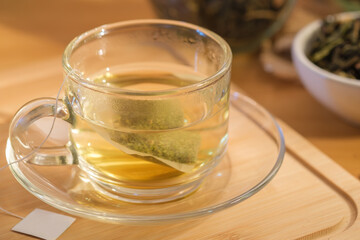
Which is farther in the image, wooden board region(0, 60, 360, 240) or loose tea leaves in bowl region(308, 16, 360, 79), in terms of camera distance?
loose tea leaves in bowl region(308, 16, 360, 79)

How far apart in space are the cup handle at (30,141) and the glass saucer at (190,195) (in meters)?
0.03

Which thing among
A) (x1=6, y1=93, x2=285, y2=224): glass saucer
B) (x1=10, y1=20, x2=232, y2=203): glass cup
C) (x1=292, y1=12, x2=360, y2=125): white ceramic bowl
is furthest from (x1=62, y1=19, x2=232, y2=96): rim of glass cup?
(x1=292, y1=12, x2=360, y2=125): white ceramic bowl

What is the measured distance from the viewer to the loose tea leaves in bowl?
79 centimetres

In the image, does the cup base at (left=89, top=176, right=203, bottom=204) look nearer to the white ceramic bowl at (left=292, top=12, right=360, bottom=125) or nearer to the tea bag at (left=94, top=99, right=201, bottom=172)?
the tea bag at (left=94, top=99, right=201, bottom=172)

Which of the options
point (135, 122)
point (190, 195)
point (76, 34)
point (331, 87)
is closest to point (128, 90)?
point (135, 122)

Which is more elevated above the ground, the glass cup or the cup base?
the glass cup

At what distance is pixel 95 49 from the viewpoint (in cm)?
63

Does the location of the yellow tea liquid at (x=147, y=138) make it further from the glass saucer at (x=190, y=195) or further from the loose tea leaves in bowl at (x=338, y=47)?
the loose tea leaves in bowl at (x=338, y=47)

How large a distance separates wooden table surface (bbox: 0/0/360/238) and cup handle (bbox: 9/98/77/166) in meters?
0.10

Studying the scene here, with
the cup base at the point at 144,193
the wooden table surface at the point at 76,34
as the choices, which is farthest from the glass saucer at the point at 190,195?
the wooden table surface at the point at 76,34

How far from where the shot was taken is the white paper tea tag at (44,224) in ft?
1.67

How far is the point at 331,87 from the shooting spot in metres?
0.74

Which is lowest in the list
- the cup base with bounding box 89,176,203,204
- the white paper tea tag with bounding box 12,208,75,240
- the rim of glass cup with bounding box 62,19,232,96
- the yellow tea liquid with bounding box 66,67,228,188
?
the cup base with bounding box 89,176,203,204

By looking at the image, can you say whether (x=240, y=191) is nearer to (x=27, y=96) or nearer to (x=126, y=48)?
(x=126, y=48)
